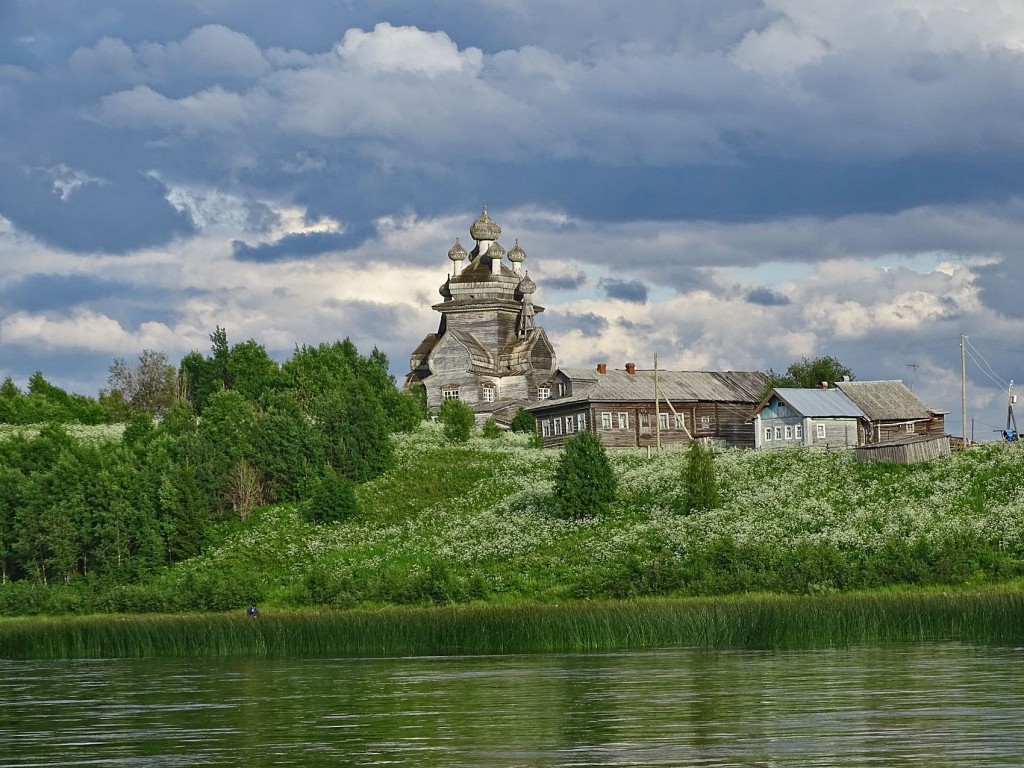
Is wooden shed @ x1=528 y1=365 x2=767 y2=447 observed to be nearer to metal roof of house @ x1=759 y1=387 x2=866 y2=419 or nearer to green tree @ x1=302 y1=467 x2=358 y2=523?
metal roof of house @ x1=759 y1=387 x2=866 y2=419

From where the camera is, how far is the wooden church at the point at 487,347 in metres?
104

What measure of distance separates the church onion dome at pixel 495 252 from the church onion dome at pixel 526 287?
3.43m

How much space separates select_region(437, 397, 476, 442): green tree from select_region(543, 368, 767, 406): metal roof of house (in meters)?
6.76

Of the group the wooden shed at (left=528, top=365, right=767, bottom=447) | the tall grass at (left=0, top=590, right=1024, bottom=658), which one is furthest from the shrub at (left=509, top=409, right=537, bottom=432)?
the tall grass at (left=0, top=590, right=1024, bottom=658)

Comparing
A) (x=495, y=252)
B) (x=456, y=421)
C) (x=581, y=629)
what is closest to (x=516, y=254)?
(x=495, y=252)

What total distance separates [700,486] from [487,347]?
46.9m

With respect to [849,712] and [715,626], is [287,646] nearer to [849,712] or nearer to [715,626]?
[715,626]

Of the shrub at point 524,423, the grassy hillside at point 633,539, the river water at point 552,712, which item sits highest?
the shrub at point 524,423

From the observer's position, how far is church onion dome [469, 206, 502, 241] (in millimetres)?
113062

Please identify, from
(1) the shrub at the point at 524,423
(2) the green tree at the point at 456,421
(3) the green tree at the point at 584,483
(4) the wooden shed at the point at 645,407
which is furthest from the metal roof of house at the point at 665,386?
(3) the green tree at the point at 584,483

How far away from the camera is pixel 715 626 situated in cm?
3325

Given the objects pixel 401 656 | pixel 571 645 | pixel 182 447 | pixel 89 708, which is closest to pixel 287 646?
pixel 401 656

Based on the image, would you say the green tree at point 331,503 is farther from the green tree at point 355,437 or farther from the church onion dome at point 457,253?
the church onion dome at point 457,253

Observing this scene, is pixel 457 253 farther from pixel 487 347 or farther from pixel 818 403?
pixel 818 403
